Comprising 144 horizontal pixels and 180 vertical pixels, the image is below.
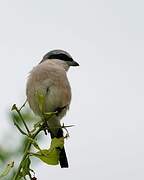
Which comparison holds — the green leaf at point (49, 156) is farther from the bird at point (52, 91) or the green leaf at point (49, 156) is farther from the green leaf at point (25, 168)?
the bird at point (52, 91)

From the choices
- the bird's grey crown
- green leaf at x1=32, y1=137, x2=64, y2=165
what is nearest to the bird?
the bird's grey crown

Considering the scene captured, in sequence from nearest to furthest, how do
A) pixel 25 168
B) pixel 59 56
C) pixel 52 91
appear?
pixel 25 168 < pixel 52 91 < pixel 59 56

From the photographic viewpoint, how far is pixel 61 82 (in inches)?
87.0

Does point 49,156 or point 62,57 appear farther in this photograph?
point 62,57

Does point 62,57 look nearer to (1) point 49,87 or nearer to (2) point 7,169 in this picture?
(1) point 49,87

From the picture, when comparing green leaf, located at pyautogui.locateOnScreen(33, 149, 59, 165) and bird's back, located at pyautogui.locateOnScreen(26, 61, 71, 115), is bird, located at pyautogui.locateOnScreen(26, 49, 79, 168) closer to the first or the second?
bird's back, located at pyautogui.locateOnScreen(26, 61, 71, 115)

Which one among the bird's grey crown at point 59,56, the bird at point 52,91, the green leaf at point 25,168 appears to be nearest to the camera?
the green leaf at point 25,168

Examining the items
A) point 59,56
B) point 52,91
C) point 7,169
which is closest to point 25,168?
point 7,169

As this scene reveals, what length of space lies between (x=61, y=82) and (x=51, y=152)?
113cm

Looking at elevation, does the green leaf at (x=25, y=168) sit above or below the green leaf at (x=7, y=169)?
above

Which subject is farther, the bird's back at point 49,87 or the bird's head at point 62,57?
the bird's head at point 62,57

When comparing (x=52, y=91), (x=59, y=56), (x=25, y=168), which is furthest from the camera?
(x=59, y=56)

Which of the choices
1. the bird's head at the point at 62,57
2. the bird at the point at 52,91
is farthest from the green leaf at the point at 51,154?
the bird's head at the point at 62,57

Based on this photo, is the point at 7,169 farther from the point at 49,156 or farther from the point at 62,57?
the point at 62,57
